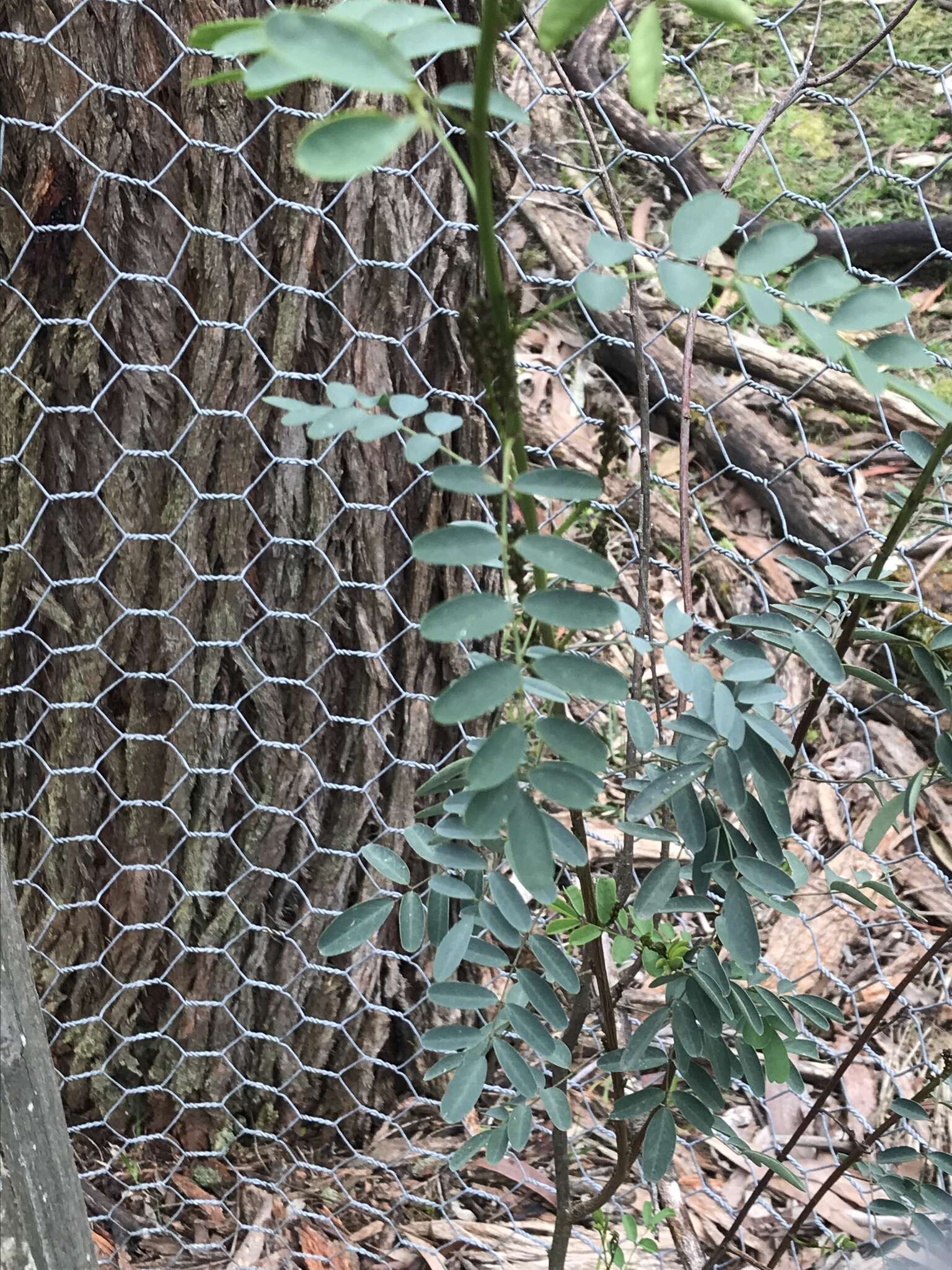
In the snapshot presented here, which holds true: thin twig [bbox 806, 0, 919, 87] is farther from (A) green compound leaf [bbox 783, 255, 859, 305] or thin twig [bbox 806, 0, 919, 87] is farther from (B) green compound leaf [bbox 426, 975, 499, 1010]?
(B) green compound leaf [bbox 426, 975, 499, 1010]

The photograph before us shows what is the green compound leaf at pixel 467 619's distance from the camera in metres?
0.46

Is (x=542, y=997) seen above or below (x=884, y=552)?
below

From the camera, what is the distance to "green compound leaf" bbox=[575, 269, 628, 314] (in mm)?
430


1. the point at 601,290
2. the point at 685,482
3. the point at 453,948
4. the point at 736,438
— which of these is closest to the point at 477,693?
the point at 601,290

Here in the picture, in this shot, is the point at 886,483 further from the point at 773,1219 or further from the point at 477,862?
the point at 477,862

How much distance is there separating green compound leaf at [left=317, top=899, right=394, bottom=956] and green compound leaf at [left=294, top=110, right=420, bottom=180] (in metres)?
0.56

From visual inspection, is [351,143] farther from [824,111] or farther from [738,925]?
[824,111]

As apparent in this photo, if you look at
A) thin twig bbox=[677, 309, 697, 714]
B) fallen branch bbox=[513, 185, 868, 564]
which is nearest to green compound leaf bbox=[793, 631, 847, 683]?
thin twig bbox=[677, 309, 697, 714]

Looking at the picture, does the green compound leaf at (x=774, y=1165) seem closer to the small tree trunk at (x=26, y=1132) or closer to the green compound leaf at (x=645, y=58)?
the small tree trunk at (x=26, y=1132)

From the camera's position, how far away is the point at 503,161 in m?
1.07

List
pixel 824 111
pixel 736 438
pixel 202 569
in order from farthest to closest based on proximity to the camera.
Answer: pixel 824 111 < pixel 736 438 < pixel 202 569

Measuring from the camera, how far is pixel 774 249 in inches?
18.1

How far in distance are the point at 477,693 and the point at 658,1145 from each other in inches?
18.9

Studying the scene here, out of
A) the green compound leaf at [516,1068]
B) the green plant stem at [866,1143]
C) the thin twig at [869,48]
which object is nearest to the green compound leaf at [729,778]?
the green compound leaf at [516,1068]
